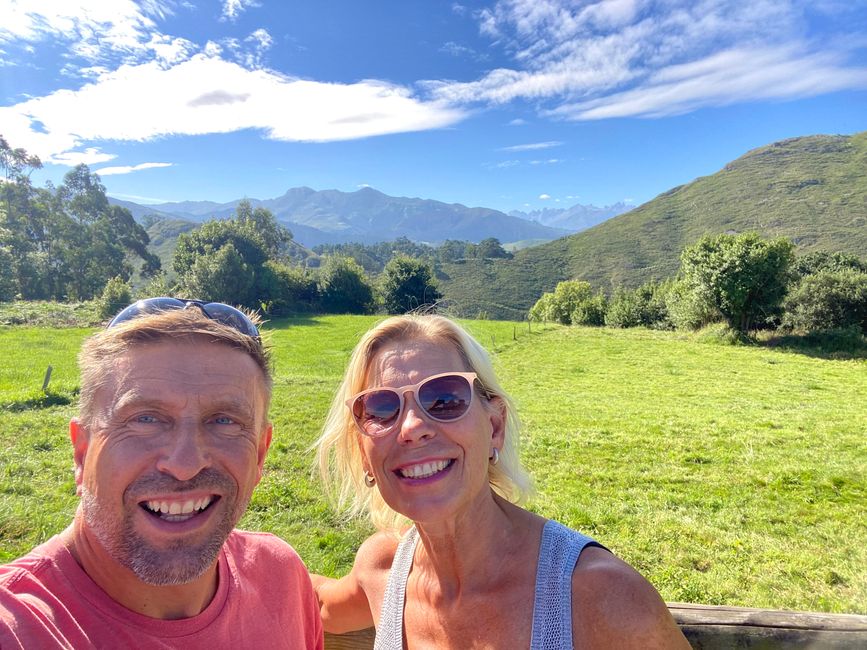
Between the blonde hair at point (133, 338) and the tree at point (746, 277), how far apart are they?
115ft

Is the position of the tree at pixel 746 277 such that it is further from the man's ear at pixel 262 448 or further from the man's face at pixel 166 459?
the man's face at pixel 166 459

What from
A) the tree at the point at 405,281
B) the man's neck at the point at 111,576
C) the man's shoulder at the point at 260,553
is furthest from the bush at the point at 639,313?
the man's neck at the point at 111,576

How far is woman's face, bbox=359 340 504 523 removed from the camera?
6.85 feet

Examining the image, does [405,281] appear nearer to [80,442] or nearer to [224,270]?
[224,270]

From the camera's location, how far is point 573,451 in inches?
414

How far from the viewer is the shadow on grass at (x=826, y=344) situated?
26370 mm

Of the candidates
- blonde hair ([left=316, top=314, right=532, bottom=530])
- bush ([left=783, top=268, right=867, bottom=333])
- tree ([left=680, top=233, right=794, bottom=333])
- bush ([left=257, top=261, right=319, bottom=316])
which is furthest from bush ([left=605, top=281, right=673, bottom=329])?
blonde hair ([left=316, top=314, right=532, bottom=530])

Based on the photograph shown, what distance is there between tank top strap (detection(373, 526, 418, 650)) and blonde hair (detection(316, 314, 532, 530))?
259 millimetres

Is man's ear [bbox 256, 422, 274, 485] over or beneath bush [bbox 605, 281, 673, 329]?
over

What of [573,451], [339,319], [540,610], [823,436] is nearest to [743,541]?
[573,451]

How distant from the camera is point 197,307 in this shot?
6.66 feet

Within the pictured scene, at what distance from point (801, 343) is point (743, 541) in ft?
96.0

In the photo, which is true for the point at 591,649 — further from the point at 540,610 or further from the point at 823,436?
the point at 823,436

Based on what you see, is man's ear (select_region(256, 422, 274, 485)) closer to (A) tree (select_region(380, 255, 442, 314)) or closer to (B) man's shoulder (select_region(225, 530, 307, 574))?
(B) man's shoulder (select_region(225, 530, 307, 574))
